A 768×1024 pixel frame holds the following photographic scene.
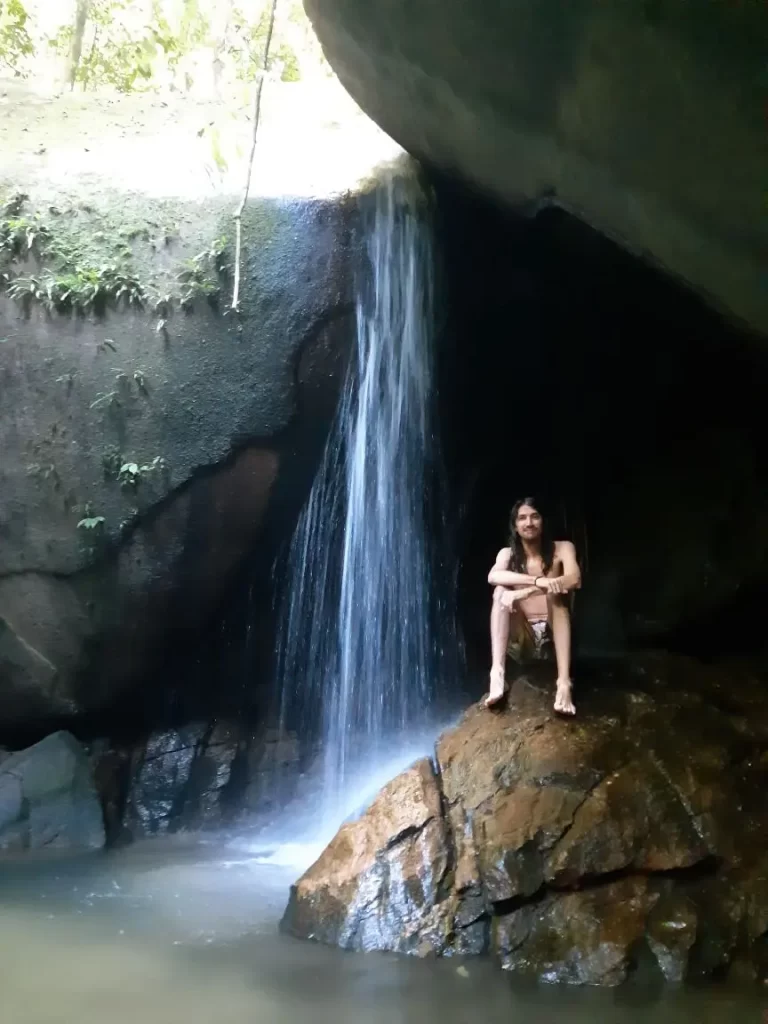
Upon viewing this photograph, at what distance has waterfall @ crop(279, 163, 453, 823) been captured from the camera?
6777 mm

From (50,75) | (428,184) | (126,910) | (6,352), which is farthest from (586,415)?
(50,75)

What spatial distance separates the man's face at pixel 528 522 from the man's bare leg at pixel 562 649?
450 mm

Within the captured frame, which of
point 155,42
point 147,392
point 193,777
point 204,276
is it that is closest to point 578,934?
point 193,777

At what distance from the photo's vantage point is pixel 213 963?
12.7ft

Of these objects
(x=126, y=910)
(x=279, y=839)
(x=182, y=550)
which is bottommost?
(x=279, y=839)

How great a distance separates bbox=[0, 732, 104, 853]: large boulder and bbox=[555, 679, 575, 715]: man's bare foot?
3.90 metres

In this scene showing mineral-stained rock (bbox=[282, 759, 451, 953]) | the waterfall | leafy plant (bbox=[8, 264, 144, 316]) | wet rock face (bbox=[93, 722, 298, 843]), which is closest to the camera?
mineral-stained rock (bbox=[282, 759, 451, 953])

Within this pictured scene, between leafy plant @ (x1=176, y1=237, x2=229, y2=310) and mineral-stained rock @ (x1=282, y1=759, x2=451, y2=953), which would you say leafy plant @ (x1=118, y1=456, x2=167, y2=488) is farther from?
mineral-stained rock @ (x1=282, y1=759, x2=451, y2=953)

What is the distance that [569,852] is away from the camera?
402 centimetres

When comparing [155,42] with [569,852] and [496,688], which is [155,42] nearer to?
[496,688]

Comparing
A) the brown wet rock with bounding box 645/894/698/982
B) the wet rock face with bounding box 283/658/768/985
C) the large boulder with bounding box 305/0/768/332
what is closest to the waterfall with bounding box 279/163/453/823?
the large boulder with bounding box 305/0/768/332

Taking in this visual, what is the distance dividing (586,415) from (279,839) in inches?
175

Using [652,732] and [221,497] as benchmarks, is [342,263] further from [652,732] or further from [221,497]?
[652,732]

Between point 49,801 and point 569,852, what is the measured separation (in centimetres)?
428
